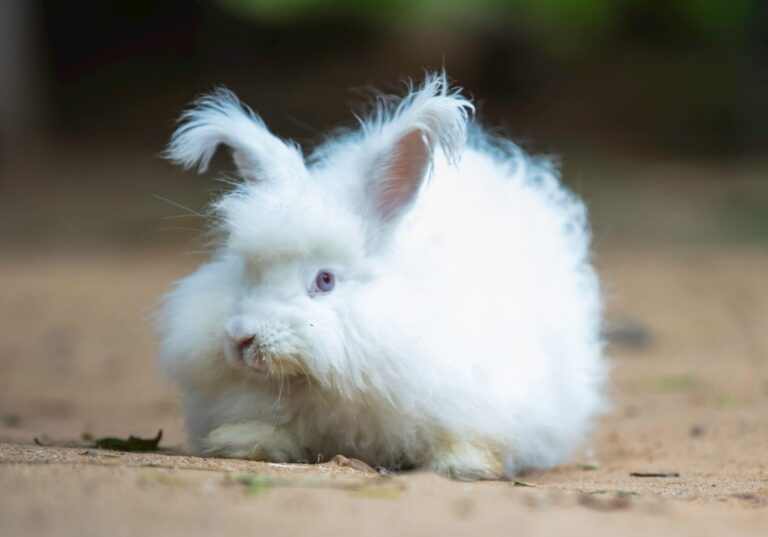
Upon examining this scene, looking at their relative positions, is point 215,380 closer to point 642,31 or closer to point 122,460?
point 122,460

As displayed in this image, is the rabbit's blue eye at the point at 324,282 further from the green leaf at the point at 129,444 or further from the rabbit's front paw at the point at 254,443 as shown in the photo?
the green leaf at the point at 129,444

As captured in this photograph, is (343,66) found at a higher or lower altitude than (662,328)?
higher

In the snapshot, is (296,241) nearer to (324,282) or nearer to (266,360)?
(324,282)

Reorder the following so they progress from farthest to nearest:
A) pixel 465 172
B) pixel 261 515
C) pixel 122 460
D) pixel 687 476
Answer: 1. pixel 465 172
2. pixel 687 476
3. pixel 122 460
4. pixel 261 515

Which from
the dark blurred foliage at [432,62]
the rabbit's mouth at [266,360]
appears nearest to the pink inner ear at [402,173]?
the rabbit's mouth at [266,360]

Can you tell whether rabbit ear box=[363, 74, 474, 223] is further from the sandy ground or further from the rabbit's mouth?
the sandy ground

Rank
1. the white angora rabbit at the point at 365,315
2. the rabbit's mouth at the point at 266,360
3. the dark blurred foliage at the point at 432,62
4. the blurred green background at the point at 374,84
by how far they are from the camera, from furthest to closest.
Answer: the dark blurred foliage at the point at 432,62 < the blurred green background at the point at 374,84 < the white angora rabbit at the point at 365,315 < the rabbit's mouth at the point at 266,360

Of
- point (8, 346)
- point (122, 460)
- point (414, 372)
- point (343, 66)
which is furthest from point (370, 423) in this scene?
point (343, 66)

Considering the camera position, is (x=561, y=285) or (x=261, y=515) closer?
(x=261, y=515)
